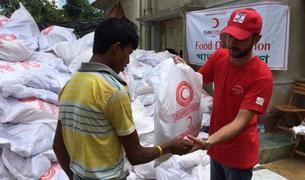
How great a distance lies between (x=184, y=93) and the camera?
7.61 feet

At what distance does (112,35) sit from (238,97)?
0.90 meters

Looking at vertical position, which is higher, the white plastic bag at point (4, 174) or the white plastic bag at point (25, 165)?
the white plastic bag at point (25, 165)

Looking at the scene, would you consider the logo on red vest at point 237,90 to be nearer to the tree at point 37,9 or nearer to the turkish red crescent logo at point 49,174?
the turkish red crescent logo at point 49,174

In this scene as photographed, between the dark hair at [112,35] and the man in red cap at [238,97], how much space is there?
Result: 0.67 meters

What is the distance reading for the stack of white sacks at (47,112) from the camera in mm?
2334

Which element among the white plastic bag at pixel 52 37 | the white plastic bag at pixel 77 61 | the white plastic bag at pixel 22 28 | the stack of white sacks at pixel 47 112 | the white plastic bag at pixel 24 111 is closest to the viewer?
the stack of white sacks at pixel 47 112

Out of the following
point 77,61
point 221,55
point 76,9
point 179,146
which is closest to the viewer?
point 179,146

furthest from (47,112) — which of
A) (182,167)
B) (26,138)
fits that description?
(182,167)

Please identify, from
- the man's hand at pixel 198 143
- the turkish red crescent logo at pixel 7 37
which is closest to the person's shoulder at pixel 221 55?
the man's hand at pixel 198 143

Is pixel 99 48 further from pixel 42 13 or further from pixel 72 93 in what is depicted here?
pixel 42 13

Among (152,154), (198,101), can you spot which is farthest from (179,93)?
(152,154)

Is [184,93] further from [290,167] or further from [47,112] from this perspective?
[290,167]

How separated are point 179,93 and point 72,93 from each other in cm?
104

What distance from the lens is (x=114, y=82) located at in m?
1.35
